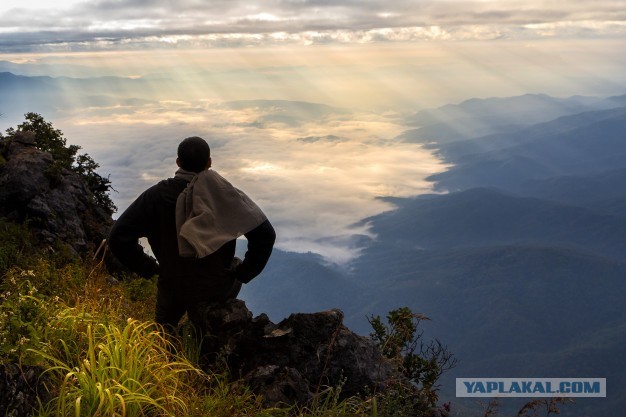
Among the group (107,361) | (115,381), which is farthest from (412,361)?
(115,381)

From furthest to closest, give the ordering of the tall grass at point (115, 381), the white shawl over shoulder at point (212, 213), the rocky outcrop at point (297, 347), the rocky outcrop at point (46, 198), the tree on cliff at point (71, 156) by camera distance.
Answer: the tree on cliff at point (71, 156) → the rocky outcrop at point (46, 198) → the rocky outcrop at point (297, 347) → the white shawl over shoulder at point (212, 213) → the tall grass at point (115, 381)

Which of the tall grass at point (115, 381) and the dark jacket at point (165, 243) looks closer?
the tall grass at point (115, 381)

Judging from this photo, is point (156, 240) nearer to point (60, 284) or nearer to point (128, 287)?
point (60, 284)

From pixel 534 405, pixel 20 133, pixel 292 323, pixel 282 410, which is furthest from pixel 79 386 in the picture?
pixel 20 133

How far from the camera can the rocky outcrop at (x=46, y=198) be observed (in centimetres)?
986

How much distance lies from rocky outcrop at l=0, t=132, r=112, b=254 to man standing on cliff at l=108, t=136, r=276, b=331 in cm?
396

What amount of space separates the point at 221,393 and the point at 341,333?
5.81ft

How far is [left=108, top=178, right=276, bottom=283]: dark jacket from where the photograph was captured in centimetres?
579

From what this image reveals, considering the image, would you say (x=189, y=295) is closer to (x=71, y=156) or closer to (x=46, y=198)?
(x=46, y=198)

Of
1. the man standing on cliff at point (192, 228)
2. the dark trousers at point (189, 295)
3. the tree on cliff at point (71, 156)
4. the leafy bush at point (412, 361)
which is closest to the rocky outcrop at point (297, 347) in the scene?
the dark trousers at point (189, 295)

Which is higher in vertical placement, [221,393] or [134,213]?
[134,213]

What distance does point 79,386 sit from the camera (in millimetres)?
4523

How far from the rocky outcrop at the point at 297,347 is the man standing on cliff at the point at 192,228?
53 centimetres

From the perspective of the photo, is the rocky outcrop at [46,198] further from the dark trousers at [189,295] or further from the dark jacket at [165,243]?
the dark jacket at [165,243]
